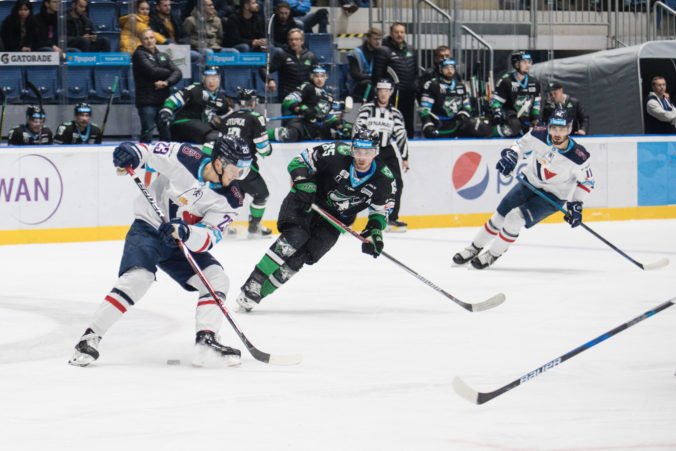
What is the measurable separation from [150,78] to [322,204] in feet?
13.3

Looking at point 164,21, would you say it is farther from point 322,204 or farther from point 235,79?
Result: point 322,204

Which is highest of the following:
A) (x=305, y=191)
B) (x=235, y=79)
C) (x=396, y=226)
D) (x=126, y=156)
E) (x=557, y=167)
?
(x=235, y=79)

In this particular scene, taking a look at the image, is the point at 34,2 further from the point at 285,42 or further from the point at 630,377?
the point at 630,377

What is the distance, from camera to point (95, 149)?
28.8 ft

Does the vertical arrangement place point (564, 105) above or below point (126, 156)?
below

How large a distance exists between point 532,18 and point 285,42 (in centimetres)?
353

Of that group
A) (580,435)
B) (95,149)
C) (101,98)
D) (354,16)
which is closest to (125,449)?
(580,435)

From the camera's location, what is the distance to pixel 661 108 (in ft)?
37.6

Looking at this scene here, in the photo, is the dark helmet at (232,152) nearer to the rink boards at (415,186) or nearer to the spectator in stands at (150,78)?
the rink boards at (415,186)

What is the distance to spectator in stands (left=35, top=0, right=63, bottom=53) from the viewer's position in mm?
9516

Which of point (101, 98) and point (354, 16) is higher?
point (354, 16)

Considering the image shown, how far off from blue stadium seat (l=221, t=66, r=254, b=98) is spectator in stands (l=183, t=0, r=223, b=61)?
0.32 meters

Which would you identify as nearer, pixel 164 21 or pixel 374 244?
pixel 374 244

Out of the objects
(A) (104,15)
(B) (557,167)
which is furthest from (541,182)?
(A) (104,15)
